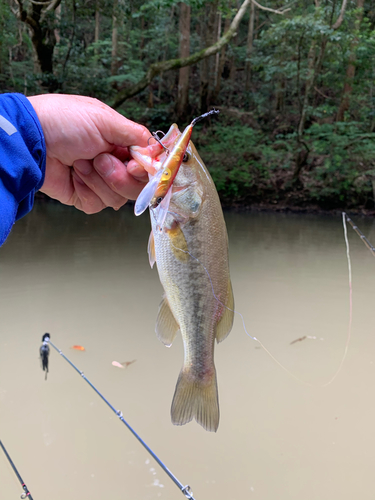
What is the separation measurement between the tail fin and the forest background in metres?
10.4

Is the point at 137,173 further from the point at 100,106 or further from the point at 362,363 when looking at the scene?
the point at 362,363

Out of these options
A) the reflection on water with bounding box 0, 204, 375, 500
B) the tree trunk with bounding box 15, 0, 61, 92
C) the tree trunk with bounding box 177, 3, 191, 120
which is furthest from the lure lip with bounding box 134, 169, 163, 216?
the tree trunk with bounding box 177, 3, 191, 120

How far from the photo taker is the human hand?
5.27 feet

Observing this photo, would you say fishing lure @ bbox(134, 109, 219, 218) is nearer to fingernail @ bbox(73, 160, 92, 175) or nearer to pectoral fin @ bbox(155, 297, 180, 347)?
pectoral fin @ bbox(155, 297, 180, 347)

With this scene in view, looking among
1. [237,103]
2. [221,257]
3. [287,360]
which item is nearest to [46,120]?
[221,257]

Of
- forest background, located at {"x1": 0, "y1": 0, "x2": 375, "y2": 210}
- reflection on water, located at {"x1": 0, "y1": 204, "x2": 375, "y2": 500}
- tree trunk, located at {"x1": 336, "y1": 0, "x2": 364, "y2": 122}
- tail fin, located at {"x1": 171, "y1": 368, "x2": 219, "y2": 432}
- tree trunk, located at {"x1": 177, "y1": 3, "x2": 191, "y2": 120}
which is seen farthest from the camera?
tree trunk, located at {"x1": 177, "y1": 3, "x2": 191, "y2": 120}

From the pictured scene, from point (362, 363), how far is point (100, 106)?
11.5ft

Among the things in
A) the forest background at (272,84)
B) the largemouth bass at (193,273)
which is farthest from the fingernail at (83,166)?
the forest background at (272,84)

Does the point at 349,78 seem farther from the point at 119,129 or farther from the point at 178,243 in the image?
the point at 178,243

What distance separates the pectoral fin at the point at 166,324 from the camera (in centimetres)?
160

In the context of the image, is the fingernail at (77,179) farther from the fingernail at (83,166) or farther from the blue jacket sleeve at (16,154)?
the blue jacket sleeve at (16,154)

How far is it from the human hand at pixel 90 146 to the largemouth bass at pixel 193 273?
0.43ft

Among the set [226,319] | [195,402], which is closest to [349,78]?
[226,319]

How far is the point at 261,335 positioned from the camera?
4.41m
